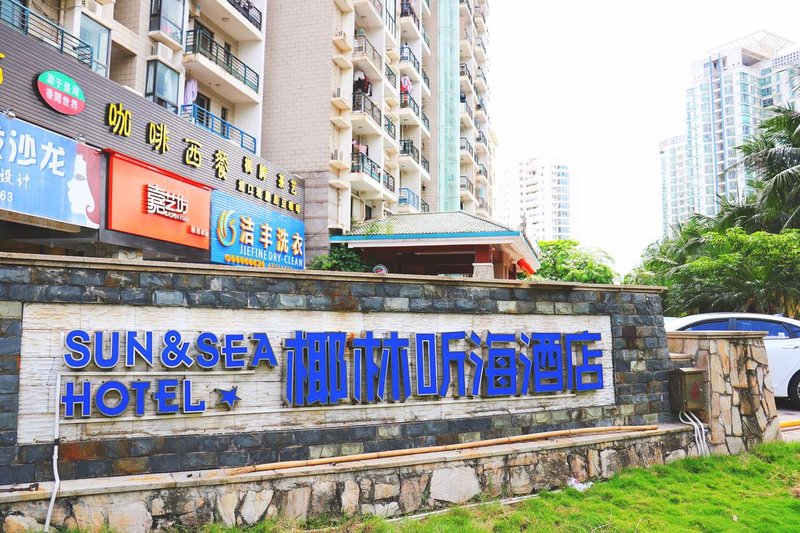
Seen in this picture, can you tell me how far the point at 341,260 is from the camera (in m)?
18.9

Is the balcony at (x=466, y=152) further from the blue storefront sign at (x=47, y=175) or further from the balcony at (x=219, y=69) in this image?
the blue storefront sign at (x=47, y=175)

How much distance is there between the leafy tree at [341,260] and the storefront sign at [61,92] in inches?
330

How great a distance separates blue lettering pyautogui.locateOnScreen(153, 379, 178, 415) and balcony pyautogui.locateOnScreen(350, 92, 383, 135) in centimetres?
1759

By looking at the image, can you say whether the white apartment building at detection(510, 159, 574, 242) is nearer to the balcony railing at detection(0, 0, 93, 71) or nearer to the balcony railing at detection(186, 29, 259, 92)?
the balcony railing at detection(186, 29, 259, 92)

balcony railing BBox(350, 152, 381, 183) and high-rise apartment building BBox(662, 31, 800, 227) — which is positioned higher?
high-rise apartment building BBox(662, 31, 800, 227)

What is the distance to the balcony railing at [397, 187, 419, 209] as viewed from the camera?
93.7 feet

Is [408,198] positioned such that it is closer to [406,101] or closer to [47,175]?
[406,101]

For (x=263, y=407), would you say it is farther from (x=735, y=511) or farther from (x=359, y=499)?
(x=735, y=511)

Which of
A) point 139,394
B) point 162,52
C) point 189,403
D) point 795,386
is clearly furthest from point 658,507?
point 162,52

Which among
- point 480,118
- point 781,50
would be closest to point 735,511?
point 480,118

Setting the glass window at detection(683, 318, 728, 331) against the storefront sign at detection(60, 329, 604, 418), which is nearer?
the storefront sign at detection(60, 329, 604, 418)

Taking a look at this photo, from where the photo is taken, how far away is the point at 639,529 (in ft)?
17.5

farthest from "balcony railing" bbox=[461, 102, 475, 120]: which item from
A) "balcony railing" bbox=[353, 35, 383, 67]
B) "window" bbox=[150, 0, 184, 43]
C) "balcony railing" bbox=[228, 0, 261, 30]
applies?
"window" bbox=[150, 0, 184, 43]

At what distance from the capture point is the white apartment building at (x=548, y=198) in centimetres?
11706
